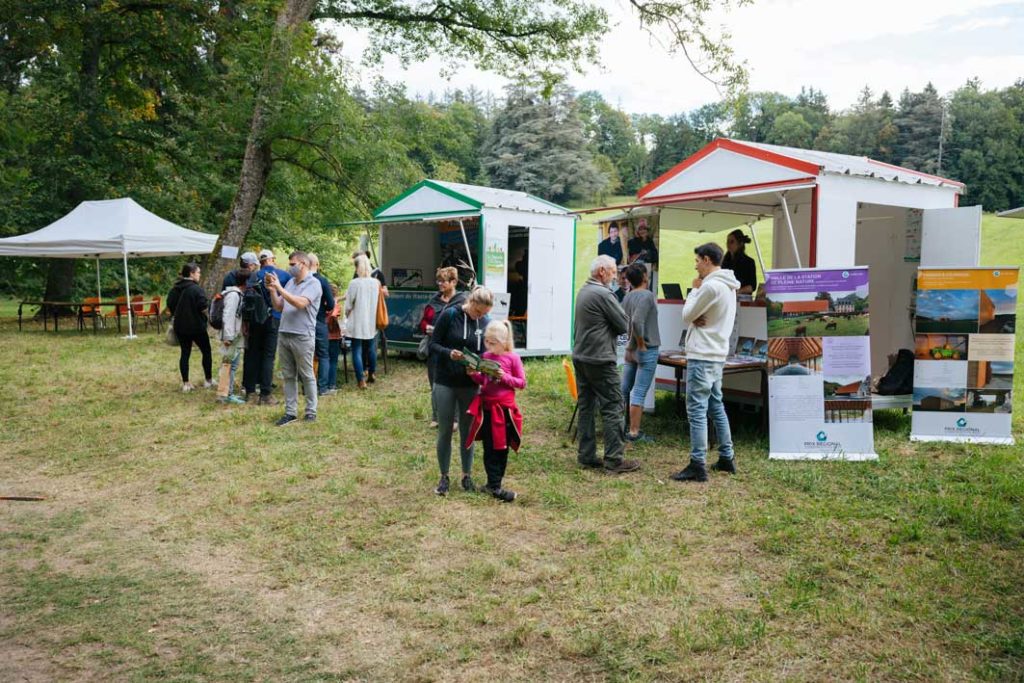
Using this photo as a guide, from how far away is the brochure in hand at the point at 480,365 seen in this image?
5.12 m

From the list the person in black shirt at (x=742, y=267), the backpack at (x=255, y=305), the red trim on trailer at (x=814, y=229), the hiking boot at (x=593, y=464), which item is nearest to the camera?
the hiking boot at (x=593, y=464)

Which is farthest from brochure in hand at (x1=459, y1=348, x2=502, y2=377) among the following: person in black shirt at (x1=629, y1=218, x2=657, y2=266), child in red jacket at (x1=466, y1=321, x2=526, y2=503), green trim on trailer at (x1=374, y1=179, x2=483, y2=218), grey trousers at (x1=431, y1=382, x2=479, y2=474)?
green trim on trailer at (x1=374, y1=179, x2=483, y2=218)

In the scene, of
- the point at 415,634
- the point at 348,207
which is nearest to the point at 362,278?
the point at 415,634

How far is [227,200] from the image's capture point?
859 inches

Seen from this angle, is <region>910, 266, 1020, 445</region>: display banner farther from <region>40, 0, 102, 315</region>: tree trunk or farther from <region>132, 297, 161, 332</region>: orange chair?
<region>40, 0, 102, 315</region>: tree trunk

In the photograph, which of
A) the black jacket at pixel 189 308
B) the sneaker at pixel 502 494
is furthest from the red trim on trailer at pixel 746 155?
the black jacket at pixel 189 308

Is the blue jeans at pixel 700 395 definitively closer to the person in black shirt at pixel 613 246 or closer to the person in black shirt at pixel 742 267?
the person in black shirt at pixel 742 267

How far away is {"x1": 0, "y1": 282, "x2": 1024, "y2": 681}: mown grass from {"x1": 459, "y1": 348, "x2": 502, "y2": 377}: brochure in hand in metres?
0.94

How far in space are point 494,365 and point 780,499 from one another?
2.22 m

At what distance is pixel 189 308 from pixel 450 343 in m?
5.19

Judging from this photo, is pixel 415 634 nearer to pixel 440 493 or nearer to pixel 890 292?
pixel 440 493

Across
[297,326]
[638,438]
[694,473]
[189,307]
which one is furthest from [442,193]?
[694,473]

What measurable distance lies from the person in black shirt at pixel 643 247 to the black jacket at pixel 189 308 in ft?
16.5

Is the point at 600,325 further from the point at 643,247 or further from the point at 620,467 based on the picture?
the point at 643,247
